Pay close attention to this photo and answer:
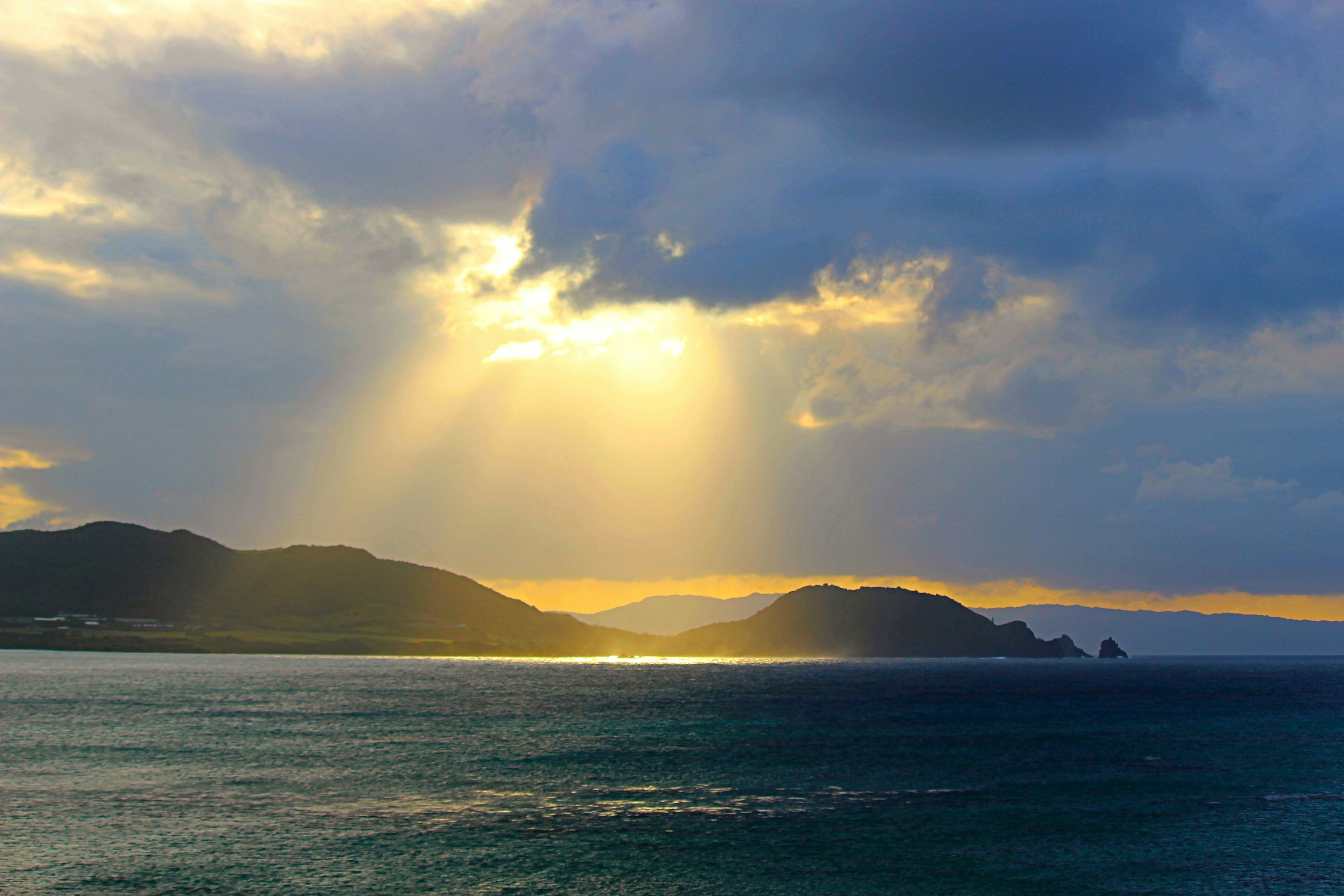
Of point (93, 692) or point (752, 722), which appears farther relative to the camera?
point (93, 692)

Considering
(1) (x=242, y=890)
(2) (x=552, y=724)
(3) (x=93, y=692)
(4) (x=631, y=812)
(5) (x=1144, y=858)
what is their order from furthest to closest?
1. (3) (x=93, y=692)
2. (2) (x=552, y=724)
3. (4) (x=631, y=812)
4. (5) (x=1144, y=858)
5. (1) (x=242, y=890)

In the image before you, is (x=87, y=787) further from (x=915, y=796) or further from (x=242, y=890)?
(x=915, y=796)

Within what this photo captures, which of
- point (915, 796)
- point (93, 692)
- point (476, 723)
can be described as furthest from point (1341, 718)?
point (93, 692)

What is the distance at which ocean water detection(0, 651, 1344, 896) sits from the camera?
5397 centimetres

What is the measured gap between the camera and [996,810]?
74.6 m

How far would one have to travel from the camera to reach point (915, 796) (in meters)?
79.4

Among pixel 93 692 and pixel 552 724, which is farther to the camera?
pixel 93 692

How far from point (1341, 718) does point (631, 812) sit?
144493 millimetres

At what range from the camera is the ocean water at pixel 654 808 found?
53969 mm

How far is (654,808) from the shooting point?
241ft

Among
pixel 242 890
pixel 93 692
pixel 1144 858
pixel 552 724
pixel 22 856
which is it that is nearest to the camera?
pixel 242 890

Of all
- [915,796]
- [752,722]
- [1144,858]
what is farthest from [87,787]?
[752,722]

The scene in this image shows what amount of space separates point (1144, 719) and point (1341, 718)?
35538 millimetres

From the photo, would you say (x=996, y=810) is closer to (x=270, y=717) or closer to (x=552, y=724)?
(x=552, y=724)
